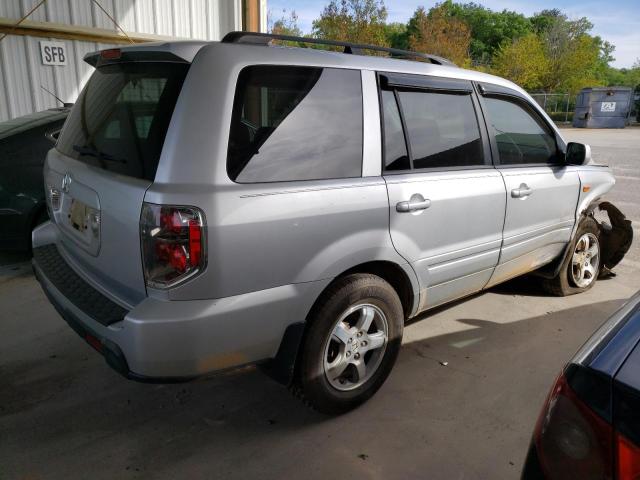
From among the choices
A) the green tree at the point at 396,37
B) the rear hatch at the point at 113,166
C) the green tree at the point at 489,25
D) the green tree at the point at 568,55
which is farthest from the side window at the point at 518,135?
the green tree at the point at 489,25

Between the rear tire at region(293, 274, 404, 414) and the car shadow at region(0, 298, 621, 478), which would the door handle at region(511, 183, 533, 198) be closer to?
the car shadow at region(0, 298, 621, 478)

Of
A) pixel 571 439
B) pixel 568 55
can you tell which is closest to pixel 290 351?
pixel 571 439

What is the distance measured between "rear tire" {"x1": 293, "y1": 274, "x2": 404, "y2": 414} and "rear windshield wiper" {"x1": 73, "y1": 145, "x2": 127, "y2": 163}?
1.18m

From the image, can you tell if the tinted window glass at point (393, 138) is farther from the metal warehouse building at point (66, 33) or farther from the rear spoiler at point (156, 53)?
the metal warehouse building at point (66, 33)

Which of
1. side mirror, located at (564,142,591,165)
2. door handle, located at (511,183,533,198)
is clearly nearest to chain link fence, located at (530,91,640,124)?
side mirror, located at (564,142,591,165)

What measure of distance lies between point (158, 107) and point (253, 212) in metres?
0.63

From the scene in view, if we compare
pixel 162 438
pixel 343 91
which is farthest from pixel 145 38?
pixel 162 438

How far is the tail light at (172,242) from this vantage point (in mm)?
2014

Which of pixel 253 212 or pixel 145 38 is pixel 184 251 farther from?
pixel 145 38

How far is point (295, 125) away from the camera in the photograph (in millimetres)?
2352

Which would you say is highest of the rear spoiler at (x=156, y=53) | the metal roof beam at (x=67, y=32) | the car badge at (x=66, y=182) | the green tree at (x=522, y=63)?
the green tree at (x=522, y=63)

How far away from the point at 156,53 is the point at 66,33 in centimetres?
613

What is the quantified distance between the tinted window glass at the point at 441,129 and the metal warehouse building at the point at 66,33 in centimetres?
627

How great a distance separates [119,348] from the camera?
2121 millimetres
